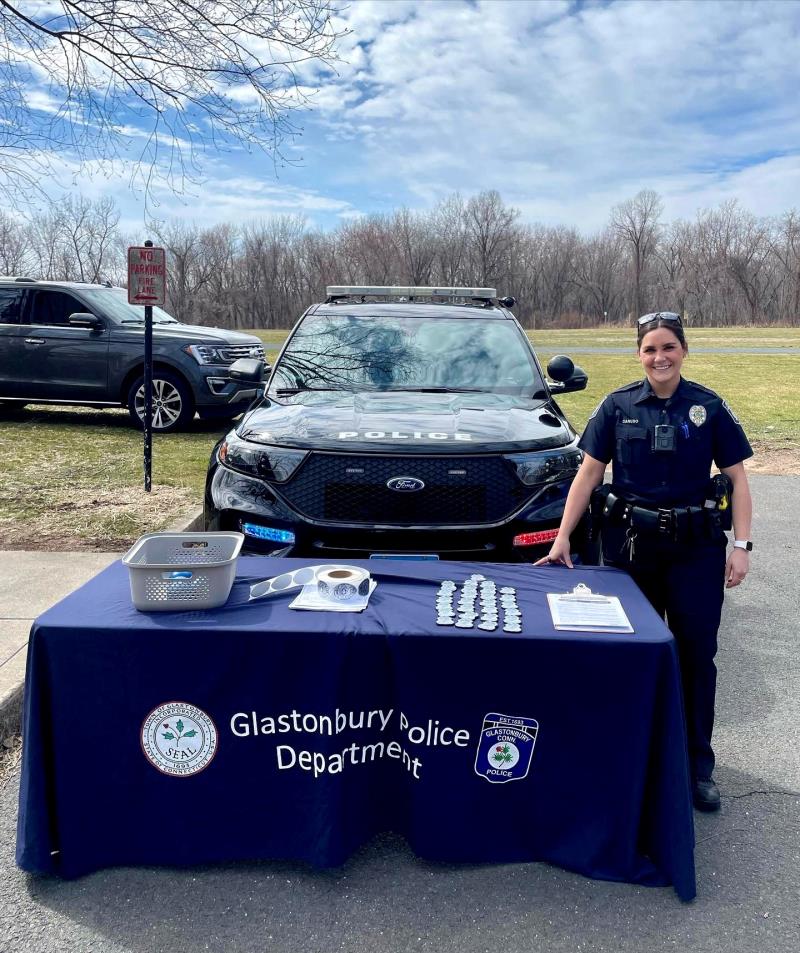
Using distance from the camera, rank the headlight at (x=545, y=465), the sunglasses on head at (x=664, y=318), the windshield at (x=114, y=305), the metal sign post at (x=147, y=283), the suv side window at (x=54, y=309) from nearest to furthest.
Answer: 1. the sunglasses on head at (x=664, y=318)
2. the headlight at (x=545, y=465)
3. the metal sign post at (x=147, y=283)
4. the windshield at (x=114, y=305)
5. the suv side window at (x=54, y=309)

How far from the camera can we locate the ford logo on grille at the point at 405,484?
3641 mm

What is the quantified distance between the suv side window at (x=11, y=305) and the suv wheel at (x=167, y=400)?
6.71 feet

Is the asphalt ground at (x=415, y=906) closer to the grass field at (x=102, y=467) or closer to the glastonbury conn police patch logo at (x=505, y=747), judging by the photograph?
the glastonbury conn police patch logo at (x=505, y=747)

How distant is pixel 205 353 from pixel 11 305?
297 cm

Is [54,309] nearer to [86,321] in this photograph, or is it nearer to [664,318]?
[86,321]

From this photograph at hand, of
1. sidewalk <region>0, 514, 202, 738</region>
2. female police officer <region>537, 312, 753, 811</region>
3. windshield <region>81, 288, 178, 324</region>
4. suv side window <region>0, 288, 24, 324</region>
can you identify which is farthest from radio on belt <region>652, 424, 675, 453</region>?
suv side window <region>0, 288, 24, 324</region>

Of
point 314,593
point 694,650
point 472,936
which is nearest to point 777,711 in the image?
point 694,650

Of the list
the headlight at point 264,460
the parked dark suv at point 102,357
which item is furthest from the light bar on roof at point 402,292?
the parked dark suv at point 102,357

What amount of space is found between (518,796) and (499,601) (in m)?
0.61

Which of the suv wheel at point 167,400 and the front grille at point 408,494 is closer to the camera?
the front grille at point 408,494

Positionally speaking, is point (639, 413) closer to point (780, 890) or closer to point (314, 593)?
point (314, 593)

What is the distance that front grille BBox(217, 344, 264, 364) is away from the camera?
35.7 ft

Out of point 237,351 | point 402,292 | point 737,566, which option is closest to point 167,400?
point 237,351

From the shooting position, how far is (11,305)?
11.2 m
